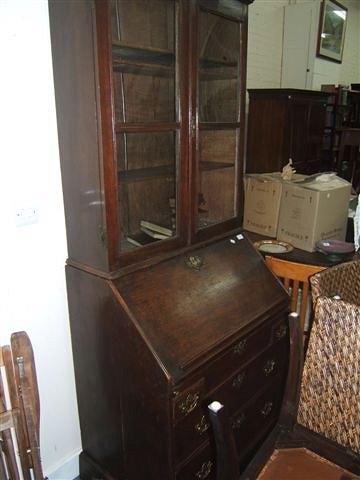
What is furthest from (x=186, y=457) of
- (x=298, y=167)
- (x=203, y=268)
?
(x=298, y=167)

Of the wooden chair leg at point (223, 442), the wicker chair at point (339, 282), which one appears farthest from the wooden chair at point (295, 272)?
the wooden chair leg at point (223, 442)

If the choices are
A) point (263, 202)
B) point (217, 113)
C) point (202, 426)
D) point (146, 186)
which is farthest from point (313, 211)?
point (202, 426)

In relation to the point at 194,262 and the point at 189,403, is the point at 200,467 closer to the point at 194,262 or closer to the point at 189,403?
the point at 189,403

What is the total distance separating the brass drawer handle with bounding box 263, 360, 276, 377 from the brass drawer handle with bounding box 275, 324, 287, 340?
12 cm

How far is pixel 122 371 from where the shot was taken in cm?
140

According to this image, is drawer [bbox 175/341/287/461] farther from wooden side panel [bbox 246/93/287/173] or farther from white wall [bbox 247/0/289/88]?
white wall [bbox 247/0/289/88]

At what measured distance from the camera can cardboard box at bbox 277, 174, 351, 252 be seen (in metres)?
2.11

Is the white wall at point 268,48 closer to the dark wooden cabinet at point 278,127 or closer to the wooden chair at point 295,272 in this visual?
the dark wooden cabinet at point 278,127

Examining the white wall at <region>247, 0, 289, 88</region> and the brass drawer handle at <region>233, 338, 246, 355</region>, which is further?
the white wall at <region>247, 0, 289, 88</region>

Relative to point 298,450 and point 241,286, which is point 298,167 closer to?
point 241,286

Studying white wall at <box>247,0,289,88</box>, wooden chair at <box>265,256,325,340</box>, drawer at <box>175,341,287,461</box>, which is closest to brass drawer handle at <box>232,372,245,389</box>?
drawer at <box>175,341,287,461</box>

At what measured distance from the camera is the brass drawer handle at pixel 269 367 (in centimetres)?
179

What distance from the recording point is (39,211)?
1474mm

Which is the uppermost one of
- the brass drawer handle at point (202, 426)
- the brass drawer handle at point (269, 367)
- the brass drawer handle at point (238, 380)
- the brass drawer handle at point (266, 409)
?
the brass drawer handle at point (238, 380)
